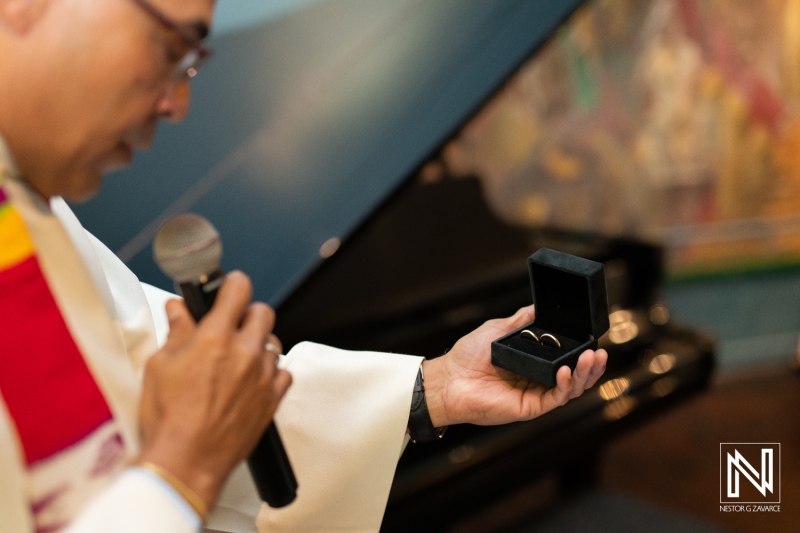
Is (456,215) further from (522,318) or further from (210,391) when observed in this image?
(210,391)

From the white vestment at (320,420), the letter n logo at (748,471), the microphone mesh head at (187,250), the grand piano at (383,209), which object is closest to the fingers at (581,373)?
the white vestment at (320,420)

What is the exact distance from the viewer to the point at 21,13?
867 mm

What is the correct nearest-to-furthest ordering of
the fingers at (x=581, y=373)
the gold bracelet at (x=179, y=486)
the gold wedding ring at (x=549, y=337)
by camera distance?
1. the gold bracelet at (x=179, y=486)
2. the fingers at (x=581, y=373)
3. the gold wedding ring at (x=549, y=337)

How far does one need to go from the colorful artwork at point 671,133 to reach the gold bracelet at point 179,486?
146 inches

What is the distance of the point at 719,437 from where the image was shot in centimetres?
396

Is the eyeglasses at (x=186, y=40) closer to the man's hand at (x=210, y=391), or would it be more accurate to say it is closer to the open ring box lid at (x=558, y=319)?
the man's hand at (x=210, y=391)

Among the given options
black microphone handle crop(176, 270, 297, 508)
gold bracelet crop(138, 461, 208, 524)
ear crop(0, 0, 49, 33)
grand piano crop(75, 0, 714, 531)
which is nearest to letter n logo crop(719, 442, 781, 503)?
grand piano crop(75, 0, 714, 531)

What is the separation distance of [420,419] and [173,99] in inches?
29.2

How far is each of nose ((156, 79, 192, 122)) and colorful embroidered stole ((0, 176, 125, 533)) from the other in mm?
217

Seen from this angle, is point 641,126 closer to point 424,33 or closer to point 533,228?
point 533,228

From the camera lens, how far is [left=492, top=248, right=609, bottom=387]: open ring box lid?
1262 mm

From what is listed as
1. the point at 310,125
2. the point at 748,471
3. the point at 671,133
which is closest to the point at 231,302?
the point at 310,125

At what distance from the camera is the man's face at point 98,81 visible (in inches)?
34.4

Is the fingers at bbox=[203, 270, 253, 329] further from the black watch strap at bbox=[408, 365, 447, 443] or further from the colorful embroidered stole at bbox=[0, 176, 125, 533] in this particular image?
the black watch strap at bbox=[408, 365, 447, 443]
